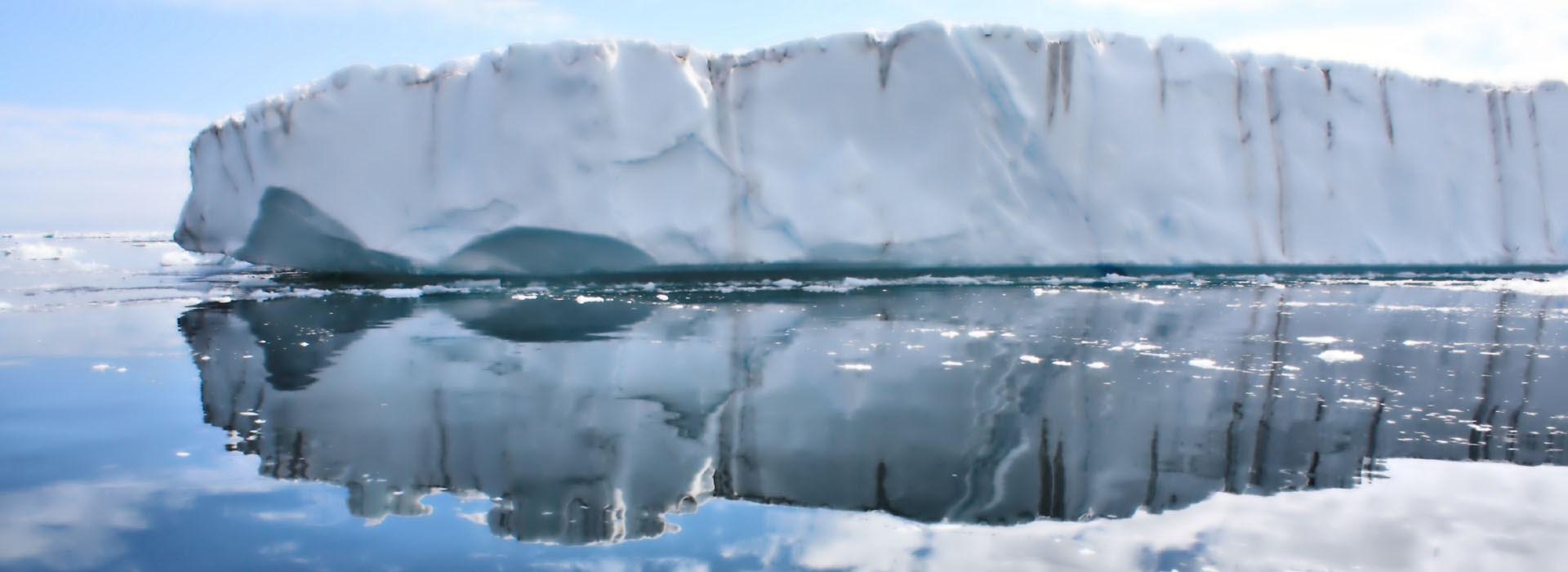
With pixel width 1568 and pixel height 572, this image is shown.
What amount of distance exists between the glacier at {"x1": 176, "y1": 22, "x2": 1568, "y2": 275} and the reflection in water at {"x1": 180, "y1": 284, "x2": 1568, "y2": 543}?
2.58 m

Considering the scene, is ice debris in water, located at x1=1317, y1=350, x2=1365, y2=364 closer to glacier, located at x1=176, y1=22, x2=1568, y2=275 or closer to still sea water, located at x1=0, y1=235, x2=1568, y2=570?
still sea water, located at x1=0, y1=235, x2=1568, y2=570

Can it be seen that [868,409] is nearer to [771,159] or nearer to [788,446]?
[788,446]

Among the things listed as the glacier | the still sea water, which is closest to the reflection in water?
the still sea water

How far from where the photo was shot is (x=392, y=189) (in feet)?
25.8

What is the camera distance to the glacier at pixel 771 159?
25.0 feet

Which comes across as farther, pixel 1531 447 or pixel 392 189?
pixel 392 189

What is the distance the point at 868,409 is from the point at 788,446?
0.51 meters

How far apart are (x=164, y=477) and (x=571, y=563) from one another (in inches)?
45.4

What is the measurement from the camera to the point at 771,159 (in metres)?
7.87

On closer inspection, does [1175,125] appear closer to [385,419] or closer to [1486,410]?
[1486,410]

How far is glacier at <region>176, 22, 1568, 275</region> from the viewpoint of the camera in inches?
300

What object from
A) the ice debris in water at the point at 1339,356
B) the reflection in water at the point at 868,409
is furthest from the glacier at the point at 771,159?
the ice debris in water at the point at 1339,356

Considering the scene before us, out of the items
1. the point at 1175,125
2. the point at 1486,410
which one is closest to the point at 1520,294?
the point at 1175,125

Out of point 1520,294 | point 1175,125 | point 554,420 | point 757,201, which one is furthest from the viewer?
point 1175,125
